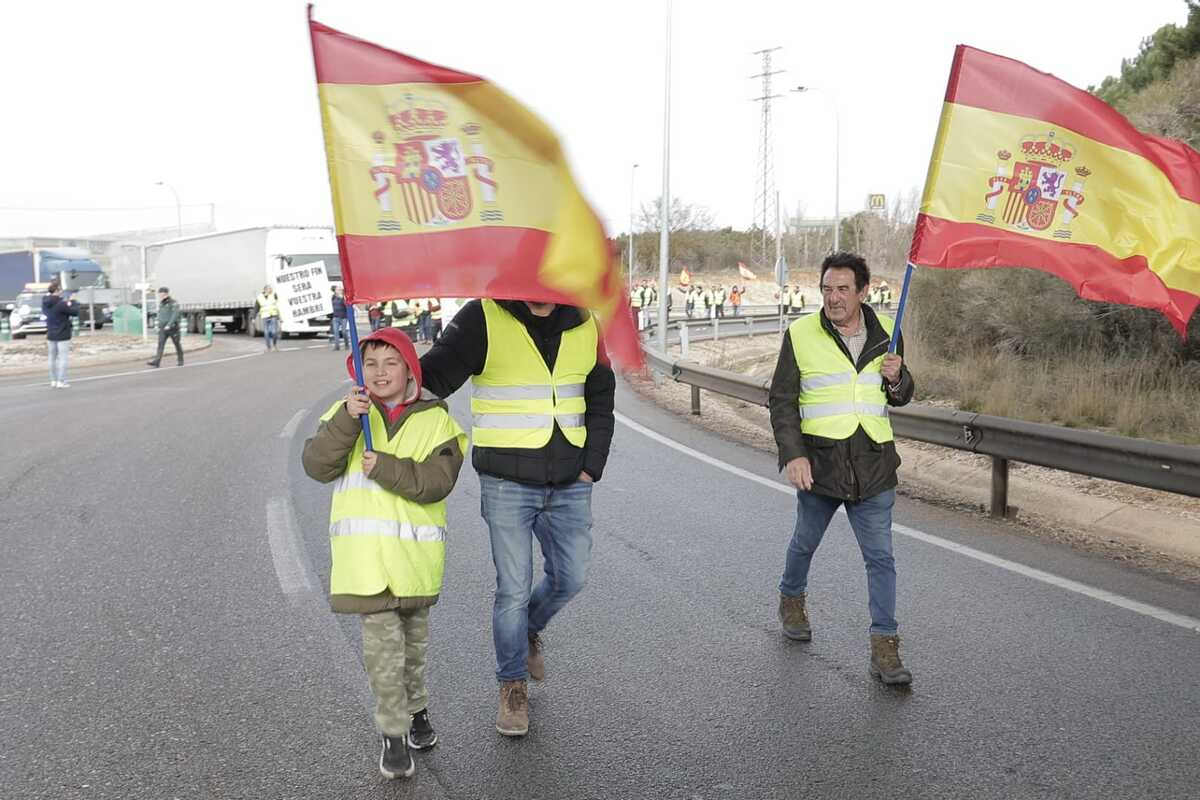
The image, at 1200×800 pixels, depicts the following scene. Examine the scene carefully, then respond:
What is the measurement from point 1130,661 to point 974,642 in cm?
63

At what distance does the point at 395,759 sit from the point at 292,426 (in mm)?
9921

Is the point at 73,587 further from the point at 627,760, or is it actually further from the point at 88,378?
the point at 88,378

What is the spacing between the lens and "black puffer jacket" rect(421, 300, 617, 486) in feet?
12.8

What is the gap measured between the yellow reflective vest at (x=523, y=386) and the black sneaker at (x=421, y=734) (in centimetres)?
100

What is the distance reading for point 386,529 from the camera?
360cm

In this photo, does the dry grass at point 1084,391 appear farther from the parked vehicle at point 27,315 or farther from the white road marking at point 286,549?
the parked vehicle at point 27,315

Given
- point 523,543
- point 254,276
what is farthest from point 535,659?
point 254,276

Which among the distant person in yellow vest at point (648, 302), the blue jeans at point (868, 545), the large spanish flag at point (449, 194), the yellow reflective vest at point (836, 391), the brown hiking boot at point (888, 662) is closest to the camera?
the large spanish flag at point (449, 194)

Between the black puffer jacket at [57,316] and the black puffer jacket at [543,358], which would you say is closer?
the black puffer jacket at [543,358]

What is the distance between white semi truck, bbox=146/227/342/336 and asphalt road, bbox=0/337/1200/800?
3089 centimetres

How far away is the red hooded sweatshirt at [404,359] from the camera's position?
3.61 m

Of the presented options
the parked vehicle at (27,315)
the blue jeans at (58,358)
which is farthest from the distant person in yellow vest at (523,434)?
the parked vehicle at (27,315)

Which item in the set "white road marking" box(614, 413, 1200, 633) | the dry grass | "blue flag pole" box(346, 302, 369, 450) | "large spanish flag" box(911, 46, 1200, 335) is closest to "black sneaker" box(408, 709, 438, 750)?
"blue flag pole" box(346, 302, 369, 450)

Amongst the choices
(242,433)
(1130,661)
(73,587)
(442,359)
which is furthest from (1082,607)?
(242,433)
